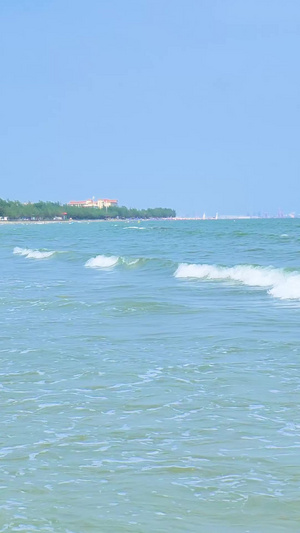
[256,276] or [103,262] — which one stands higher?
[103,262]

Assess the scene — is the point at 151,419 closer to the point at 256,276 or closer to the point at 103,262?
the point at 256,276

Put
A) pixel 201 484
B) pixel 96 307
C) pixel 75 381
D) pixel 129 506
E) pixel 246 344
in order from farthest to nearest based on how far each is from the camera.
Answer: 1. pixel 96 307
2. pixel 246 344
3. pixel 75 381
4. pixel 201 484
5. pixel 129 506

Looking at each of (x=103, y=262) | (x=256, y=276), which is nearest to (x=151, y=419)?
(x=256, y=276)

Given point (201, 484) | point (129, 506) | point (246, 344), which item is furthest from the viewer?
point (246, 344)

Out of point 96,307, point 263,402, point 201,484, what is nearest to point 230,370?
point 263,402

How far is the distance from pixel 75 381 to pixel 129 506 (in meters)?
3.50

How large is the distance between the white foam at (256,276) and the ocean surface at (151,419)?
101 inches

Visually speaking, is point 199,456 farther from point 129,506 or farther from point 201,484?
point 129,506

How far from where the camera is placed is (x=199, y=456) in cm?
562

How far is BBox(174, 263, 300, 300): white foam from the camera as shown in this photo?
55.8 feet

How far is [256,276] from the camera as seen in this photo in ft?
68.0

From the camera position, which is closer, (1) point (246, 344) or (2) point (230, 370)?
(2) point (230, 370)

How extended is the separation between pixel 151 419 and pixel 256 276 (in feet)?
47.3

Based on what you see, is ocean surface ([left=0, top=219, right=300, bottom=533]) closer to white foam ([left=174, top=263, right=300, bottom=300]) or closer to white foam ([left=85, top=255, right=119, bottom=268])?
white foam ([left=174, top=263, right=300, bottom=300])
